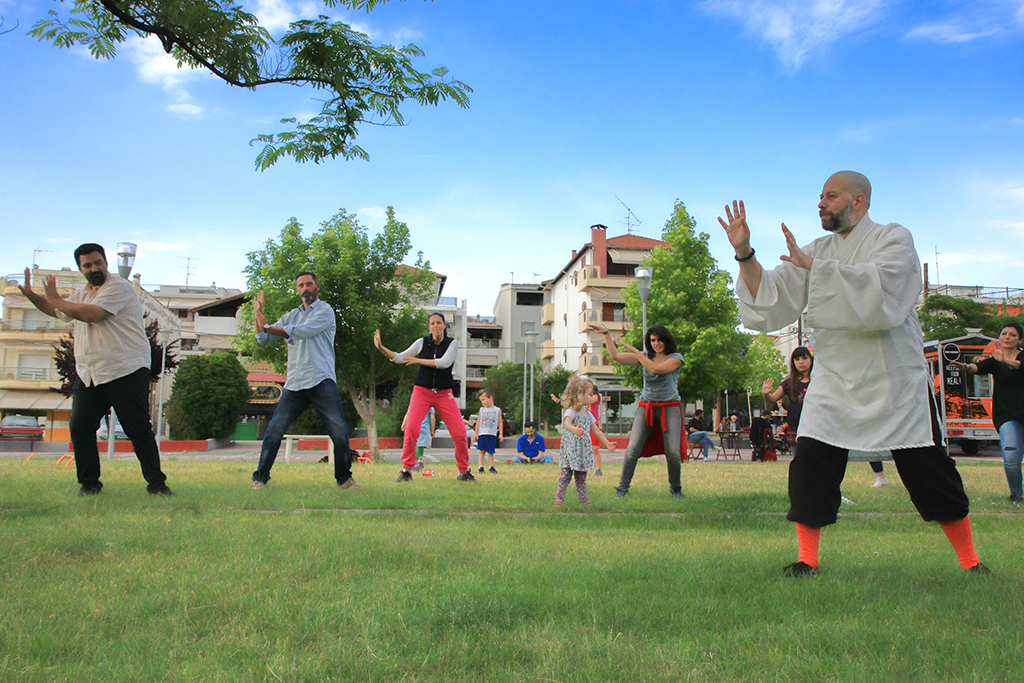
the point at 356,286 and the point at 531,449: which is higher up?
the point at 356,286

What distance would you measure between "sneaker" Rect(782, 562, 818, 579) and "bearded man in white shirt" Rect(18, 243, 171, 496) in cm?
518

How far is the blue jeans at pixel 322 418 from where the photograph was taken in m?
7.80

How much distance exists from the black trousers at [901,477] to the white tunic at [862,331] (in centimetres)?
10

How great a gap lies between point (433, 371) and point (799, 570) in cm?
607

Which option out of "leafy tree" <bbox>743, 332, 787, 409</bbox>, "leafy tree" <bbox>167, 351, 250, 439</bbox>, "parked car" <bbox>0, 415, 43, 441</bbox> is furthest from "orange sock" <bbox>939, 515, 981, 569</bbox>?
"leafy tree" <bbox>743, 332, 787, 409</bbox>

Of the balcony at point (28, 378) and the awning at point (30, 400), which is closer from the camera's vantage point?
the awning at point (30, 400)

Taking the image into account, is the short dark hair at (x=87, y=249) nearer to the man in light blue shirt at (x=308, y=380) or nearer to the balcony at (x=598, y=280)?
the man in light blue shirt at (x=308, y=380)

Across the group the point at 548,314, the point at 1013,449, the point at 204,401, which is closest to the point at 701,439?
the point at 1013,449

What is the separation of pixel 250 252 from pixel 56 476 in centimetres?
2050

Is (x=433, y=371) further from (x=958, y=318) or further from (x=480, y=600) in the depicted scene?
(x=958, y=318)

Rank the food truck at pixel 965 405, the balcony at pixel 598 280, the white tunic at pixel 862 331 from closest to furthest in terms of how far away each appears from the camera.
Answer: the white tunic at pixel 862 331 → the food truck at pixel 965 405 → the balcony at pixel 598 280

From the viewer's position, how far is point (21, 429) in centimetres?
3631

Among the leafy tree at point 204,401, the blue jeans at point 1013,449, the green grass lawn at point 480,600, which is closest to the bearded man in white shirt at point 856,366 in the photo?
the green grass lawn at point 480,600

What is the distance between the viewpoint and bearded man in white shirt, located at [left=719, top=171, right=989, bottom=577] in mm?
3695
